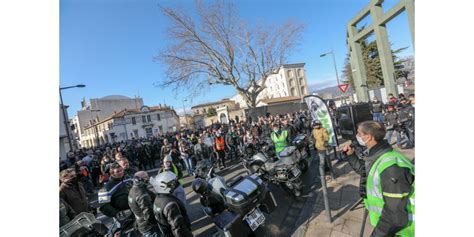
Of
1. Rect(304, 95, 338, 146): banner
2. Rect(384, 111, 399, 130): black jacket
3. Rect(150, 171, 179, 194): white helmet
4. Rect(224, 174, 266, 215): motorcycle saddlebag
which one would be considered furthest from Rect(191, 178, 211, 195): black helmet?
Rect(384, 111, 399, 130): black jacket

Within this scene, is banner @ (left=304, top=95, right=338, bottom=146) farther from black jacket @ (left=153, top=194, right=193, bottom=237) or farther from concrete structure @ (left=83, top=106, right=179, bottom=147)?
concrete structure @ (left=83, top=106, right=179, bottom=147)

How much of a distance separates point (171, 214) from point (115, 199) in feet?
4.63

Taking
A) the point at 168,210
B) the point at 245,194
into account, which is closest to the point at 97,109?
the point at 168,210

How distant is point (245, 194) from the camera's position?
286cm

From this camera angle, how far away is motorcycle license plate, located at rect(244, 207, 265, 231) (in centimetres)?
285

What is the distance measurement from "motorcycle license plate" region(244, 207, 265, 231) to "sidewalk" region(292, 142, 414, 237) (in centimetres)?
76

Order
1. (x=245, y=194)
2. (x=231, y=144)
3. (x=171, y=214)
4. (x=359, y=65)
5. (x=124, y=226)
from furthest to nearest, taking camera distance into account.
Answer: (x=359, y=65) < (x=231, y=144) < (x=124, y=226) < (x=245, y=194) < (x=171, y=214)

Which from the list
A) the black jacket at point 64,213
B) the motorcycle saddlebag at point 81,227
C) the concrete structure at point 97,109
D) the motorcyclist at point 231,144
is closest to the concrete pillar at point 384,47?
the motorcyclist at point 231,144

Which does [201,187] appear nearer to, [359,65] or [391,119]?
[391,119]
